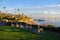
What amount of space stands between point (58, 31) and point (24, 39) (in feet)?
18.9

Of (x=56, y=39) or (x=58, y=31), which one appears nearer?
(x=56, y=39)

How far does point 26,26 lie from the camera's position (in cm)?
1961

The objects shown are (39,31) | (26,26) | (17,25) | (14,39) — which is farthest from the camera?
(17,25)

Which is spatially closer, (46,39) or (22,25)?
(46,39)

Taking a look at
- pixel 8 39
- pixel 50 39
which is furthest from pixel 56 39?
pixel 8 39

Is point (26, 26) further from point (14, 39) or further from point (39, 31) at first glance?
point (14, 39)

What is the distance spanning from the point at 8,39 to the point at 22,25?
8.40 m

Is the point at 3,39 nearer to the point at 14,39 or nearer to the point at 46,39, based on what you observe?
the point at 14,39

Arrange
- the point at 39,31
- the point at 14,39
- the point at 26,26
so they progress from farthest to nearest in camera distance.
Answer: the point at 26,26 < the point at 39,31 < the point at 14,39

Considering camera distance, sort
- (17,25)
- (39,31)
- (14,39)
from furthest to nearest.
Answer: (17,25), (39,31), (14,39)

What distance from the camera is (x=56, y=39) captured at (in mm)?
12969

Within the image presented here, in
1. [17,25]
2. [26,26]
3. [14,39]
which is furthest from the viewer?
[17,25]

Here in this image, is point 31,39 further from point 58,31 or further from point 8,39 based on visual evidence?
point 58,31

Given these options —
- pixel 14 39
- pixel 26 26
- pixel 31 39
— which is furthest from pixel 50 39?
pixel 26 26
